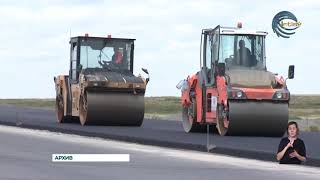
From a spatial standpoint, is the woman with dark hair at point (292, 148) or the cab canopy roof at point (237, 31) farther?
the cab canopy roof at point (237, 31)

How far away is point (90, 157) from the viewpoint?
1727cm

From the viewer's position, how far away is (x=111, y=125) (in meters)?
29.8

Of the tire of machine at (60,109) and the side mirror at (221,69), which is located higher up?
the side mirror at (221,69)

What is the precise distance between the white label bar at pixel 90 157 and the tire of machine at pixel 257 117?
5.66 meters

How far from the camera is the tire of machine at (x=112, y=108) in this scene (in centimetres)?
2884

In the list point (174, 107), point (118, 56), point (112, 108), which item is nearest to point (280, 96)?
point (112, 108)

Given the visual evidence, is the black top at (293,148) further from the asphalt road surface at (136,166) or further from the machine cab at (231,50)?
the machine cab at (231,50)

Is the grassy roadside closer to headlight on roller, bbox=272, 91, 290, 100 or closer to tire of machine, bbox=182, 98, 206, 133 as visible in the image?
tire of machine, bbox=182, 98, 206, 133

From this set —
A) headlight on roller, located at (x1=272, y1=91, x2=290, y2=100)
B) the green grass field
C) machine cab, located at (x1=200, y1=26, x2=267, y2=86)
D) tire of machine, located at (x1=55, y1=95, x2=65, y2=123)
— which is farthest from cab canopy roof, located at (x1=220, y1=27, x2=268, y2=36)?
the green grass field

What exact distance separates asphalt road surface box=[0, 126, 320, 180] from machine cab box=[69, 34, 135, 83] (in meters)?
9.46

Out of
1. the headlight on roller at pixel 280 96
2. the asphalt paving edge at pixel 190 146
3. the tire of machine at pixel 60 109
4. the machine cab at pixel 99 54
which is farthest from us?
the tire of machine at pixel 60 109

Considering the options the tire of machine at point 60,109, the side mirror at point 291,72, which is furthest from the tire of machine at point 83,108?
the side mirror at point 291,72

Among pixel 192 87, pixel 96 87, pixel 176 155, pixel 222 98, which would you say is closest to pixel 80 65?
pixel 96 87

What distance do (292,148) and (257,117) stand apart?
8506 mm
